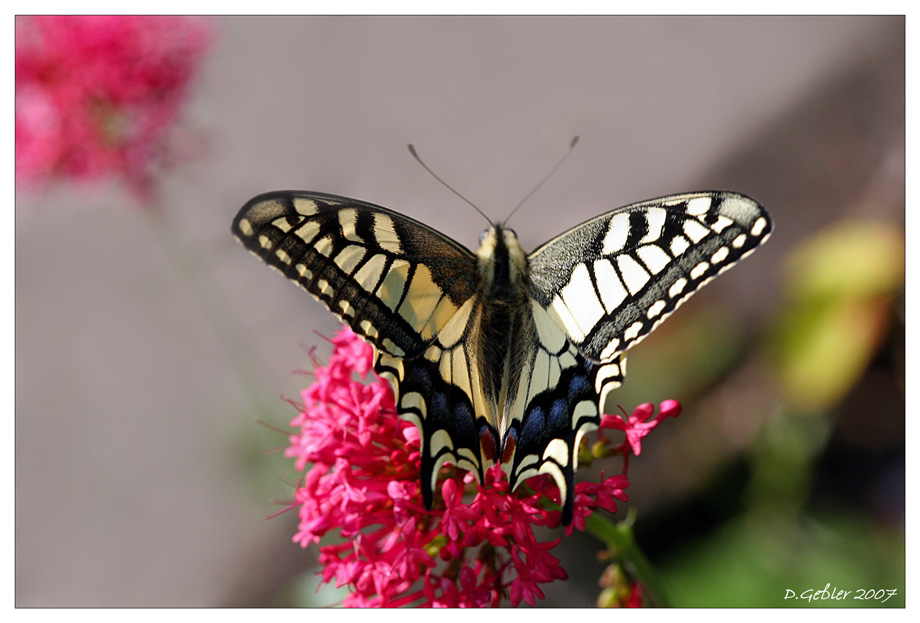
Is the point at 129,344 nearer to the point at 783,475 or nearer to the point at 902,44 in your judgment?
the point at 783,475

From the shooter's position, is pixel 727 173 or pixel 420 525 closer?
pixel 420 525

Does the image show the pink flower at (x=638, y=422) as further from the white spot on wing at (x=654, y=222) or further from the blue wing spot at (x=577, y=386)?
the white spot on wing at (x=654, y=222)

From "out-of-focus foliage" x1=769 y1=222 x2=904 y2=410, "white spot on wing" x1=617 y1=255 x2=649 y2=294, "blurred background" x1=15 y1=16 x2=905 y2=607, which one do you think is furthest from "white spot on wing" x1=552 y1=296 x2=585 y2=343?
"out-of-focus foliage" x1=769 y1=222 x2=904 y2=410

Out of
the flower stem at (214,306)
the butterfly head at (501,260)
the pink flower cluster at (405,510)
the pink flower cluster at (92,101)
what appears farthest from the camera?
the flower stem at (214,306)

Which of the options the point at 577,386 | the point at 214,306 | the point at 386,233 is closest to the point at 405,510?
the point at 577,386

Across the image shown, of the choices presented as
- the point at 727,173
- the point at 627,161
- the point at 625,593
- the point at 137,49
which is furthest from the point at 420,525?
the point at 627,161

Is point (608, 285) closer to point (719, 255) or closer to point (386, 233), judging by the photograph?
point (719, 255)

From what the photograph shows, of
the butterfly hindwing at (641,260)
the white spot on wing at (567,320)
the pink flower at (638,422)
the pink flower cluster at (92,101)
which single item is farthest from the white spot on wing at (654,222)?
the pink flower cluster at (92,101)

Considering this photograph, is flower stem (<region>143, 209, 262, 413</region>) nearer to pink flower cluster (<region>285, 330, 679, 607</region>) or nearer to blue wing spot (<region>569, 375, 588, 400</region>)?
pink flower cluster (<region>285, 330, 679, 607</region>)
